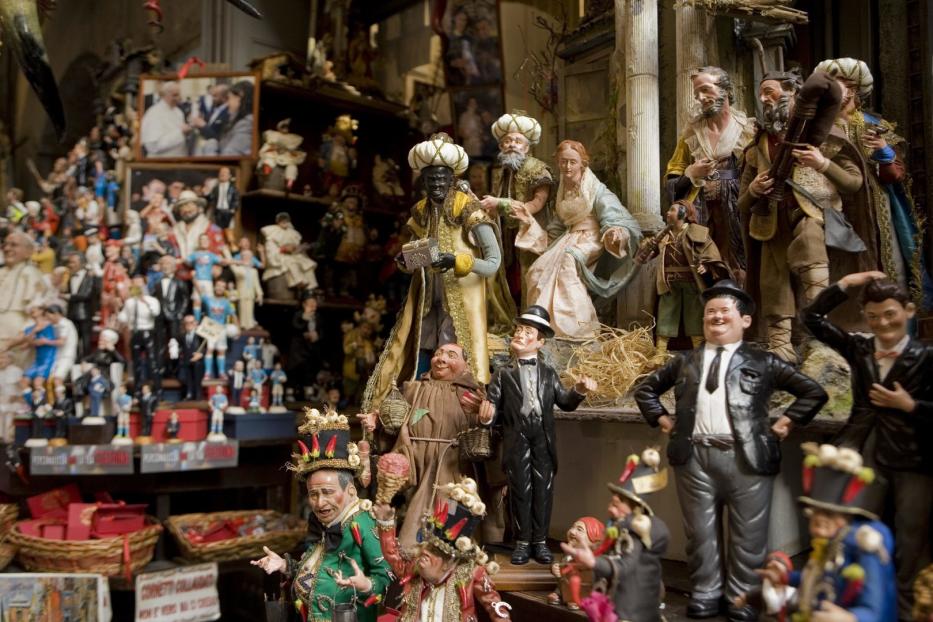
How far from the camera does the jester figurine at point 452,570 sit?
3.19 meters

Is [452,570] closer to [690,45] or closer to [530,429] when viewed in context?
[530,429]

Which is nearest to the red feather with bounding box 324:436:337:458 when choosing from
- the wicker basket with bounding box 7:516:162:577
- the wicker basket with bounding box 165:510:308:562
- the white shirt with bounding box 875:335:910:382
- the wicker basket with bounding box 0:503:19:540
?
the white shirt with bounding box 875:335:910:382

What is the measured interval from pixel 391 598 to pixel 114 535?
3056 millimetres

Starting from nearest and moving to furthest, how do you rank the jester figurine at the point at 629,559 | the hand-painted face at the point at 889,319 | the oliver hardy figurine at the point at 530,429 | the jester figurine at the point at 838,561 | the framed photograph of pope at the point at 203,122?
the jester figurine at the point at 838,561 → the jester figurine at the point at 629,559 → the hand-painted face at the point at 889,319 → the oliver hardy figurine at the point at 530,429 → the framed photograph of pope at the point at 203,122

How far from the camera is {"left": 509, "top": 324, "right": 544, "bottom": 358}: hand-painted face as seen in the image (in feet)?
12.6

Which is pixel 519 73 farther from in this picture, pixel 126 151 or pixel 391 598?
pixel 391 598

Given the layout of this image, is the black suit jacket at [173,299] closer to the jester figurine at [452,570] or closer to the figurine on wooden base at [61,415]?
the figurine on wooden base at [61,415]

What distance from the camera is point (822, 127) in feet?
11.4

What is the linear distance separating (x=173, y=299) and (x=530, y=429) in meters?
4.38

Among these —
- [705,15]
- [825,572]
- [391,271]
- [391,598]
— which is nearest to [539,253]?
[705,15]

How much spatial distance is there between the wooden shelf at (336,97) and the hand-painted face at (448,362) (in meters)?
4.96

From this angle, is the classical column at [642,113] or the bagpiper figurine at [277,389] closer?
the classical column at [642,113]

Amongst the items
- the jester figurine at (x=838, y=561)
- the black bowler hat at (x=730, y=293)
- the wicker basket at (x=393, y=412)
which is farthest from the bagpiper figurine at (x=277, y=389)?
the jester figurine at (x=838, y=561)

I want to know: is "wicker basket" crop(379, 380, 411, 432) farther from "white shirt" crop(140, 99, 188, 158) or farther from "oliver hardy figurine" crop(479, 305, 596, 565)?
"white shirt" crop(140, 99, 188, 158)
